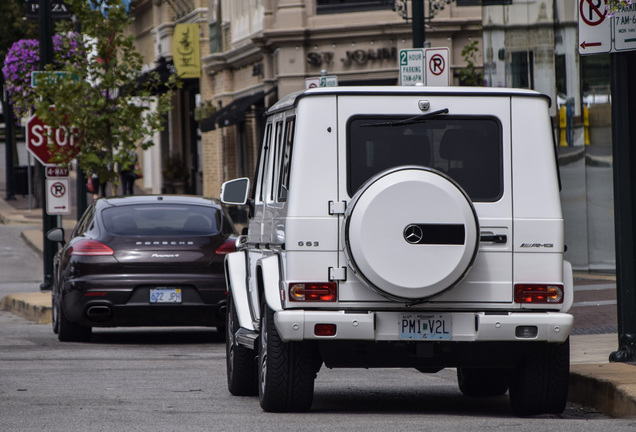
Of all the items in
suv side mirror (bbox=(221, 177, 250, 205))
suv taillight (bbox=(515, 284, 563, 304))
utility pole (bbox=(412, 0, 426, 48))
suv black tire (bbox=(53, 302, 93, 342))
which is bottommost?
suv black tire (bbox=(53, 302, 93, 342))

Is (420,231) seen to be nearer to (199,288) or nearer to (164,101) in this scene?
(199,288)

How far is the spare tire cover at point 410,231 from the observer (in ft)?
26.7

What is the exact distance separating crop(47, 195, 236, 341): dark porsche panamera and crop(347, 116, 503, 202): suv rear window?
19.4 feet

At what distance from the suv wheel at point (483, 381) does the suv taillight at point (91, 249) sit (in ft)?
16.5

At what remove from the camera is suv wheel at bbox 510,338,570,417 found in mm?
8680

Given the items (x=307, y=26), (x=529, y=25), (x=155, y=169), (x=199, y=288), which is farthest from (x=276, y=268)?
(x=155, y=169)

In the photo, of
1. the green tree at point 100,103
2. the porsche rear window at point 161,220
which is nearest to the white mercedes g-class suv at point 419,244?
the porsche rear window at point 161,220

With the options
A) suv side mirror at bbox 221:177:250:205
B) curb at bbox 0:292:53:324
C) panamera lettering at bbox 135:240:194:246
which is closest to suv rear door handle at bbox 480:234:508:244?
suv side mirror at bbox 221:177:250:205

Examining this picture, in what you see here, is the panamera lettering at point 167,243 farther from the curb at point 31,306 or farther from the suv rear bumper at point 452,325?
the suv rear bumper at point 452,325

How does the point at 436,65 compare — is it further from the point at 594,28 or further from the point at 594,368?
the point at 594,368

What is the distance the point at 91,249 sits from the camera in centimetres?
1434

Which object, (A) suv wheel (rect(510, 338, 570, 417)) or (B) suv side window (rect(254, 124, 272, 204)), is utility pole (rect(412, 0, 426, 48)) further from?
(A) suv wheel (rect(510, 338, 570, 417))

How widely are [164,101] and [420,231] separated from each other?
51.2 ft

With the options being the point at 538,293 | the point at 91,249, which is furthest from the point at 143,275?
the point at 538,293
